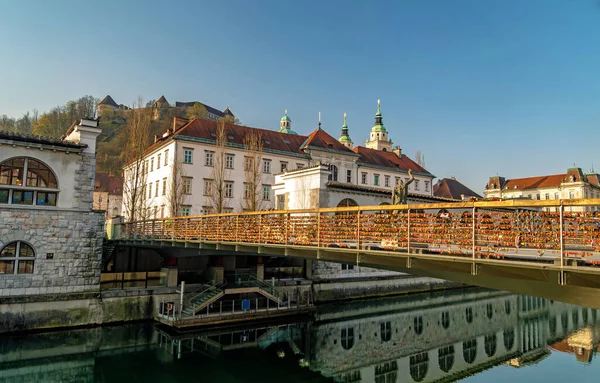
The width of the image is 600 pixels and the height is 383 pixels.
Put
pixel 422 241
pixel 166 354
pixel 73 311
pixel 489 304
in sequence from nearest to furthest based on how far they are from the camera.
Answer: pixel 422 241 < pixel 166 354 < pixel 73 311 < pixel 489 304

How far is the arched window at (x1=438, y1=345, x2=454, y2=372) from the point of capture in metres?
17.8

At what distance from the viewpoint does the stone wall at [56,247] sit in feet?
62.3

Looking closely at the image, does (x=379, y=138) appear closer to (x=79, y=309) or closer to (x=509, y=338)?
(x=509, y=338)

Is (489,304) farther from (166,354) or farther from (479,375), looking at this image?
(166,354)

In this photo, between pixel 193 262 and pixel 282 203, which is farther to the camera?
pixel 282 203

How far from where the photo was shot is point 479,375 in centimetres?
1675

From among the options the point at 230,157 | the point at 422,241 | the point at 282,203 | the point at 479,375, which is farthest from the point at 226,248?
the point at 230,157

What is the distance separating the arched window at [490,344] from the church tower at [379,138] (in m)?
60.9

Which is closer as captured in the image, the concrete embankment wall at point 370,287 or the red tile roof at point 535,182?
the concrete embankment wall at point 370,287

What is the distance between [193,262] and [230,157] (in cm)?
1440

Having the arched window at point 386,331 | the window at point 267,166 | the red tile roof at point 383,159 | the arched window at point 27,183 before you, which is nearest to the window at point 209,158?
the window at point 267,166

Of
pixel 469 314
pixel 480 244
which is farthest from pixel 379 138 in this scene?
pixel 480 244

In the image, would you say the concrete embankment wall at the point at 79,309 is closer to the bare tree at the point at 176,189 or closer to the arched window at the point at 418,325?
the bare tree at the point at 176,189

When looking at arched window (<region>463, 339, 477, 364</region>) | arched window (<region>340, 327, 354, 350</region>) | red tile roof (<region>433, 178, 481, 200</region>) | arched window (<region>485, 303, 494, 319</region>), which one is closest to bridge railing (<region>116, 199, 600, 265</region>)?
arched window (<region>340, 327, 354, 350</region>)
